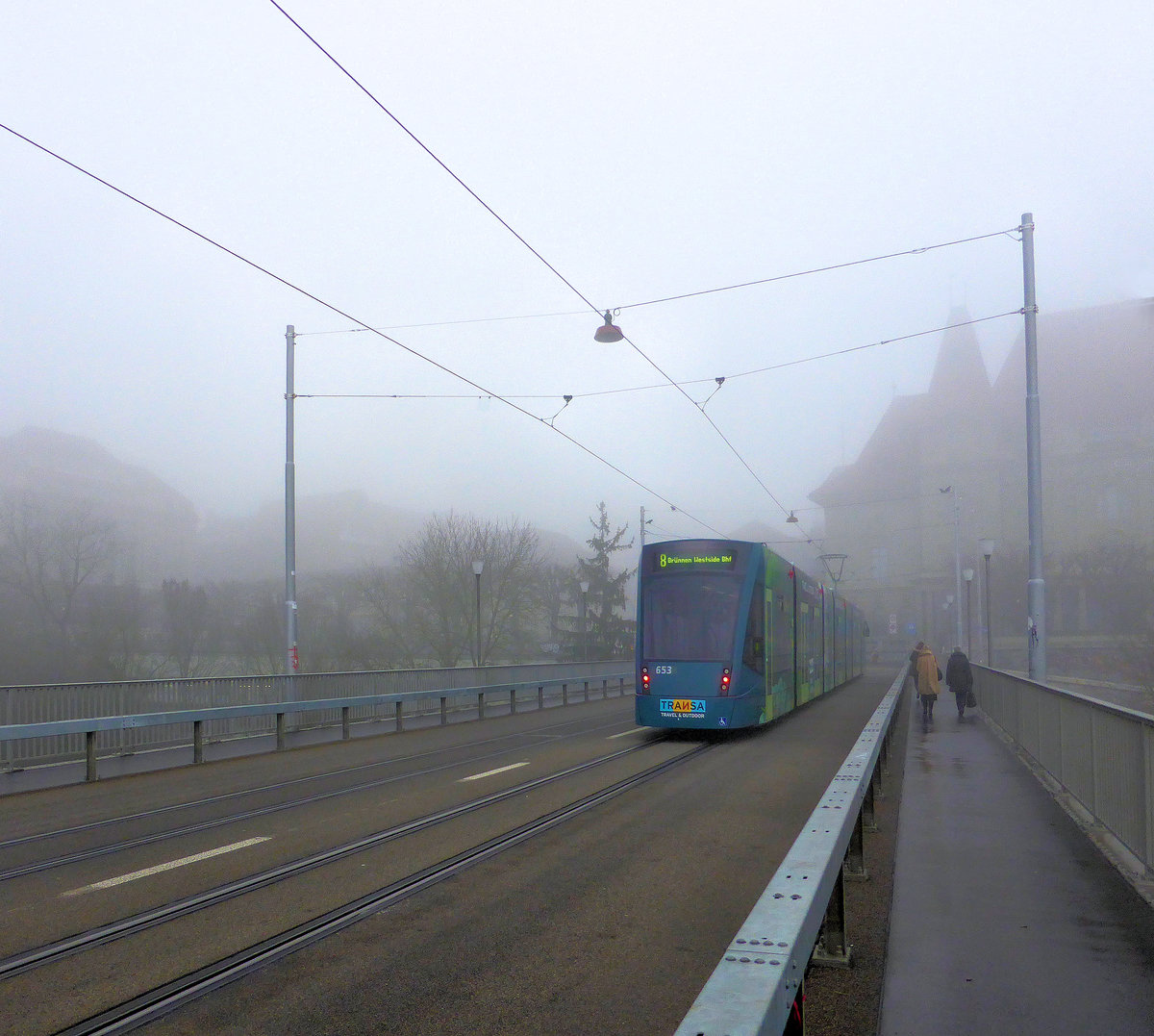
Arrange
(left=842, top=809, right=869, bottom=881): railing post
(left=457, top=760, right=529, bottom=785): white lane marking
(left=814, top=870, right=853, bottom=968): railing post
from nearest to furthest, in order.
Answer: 1. (left=814, top=870, right=853, bottom=968): railing post
2. (left=842, top=809, right=869, bottom=881): railing post
3. (left=457, top=760, right=529, bottom=785): white lane marking

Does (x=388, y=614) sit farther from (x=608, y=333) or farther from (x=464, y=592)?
(x=608, y=333)

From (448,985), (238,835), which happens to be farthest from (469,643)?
(448,985)

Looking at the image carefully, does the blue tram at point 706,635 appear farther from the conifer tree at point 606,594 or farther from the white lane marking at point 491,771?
the conifer tree at point 606,594

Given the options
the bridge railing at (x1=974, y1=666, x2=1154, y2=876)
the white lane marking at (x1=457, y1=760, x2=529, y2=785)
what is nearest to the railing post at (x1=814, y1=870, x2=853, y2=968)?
the bridge railing at (x1=974, y1=666, x2=1154, y2=876)

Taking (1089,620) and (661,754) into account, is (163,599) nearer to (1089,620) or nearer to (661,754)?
(661,754)

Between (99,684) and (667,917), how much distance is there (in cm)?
1058

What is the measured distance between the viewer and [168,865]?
7.45 metres

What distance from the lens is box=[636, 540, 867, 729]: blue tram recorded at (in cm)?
1744

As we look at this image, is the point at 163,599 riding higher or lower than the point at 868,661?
higher

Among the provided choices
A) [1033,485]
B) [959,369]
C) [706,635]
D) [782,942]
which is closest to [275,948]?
[782,942]

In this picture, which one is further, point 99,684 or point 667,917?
point 99,684

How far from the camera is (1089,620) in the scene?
7194 cm

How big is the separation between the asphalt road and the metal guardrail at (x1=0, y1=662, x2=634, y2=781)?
803 mm

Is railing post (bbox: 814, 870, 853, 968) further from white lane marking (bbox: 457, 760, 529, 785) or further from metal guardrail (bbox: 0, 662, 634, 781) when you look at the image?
metal guardrail (bbox: 0, 662, 634, 781)
